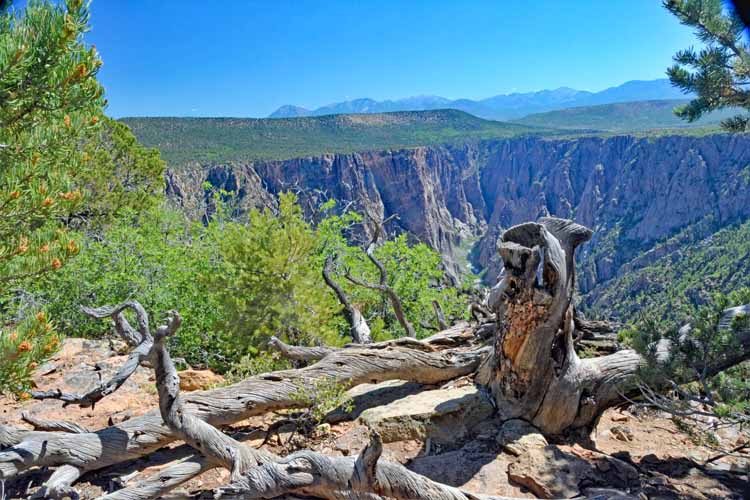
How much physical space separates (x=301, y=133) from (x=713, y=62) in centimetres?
11188

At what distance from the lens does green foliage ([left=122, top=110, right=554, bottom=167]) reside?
77000 mm

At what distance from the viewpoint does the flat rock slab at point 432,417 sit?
17.1 feet

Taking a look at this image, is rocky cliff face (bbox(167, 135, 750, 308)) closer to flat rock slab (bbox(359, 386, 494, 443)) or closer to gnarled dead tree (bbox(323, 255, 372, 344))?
gnarled dead tree (bbox(323, 255, 372, 344))

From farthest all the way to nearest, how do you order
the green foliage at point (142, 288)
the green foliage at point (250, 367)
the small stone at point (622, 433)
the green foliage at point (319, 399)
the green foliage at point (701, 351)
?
the green foliage at point (142, 288) → the green foliage at point (250, 367) → the small stone at point (622, 433) → the green foliage at point (319, 399) → the green foliage at point (701, 351)

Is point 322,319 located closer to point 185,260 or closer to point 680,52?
point 185,260

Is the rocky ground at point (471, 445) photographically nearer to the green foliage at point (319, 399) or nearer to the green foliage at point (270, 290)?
the green foliage at point (319, 399)

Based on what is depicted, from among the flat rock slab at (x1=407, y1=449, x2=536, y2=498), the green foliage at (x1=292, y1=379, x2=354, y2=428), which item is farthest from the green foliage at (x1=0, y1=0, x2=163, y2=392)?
the flat rock slab at (x1=407, y1=449, x2=536, y2=498)

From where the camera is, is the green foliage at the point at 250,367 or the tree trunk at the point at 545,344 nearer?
the tree trunk at the point at 545,344

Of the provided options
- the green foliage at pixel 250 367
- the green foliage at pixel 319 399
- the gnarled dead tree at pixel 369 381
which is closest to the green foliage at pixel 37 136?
the gnarled dead tree at pixel 369 381

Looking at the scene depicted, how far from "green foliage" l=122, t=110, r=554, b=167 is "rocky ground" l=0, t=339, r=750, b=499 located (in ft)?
209

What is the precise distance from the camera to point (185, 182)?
54.6 m

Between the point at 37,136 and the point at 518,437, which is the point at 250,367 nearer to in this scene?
the point at 518,437

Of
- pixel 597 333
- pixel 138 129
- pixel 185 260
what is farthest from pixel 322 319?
pixel 138 129

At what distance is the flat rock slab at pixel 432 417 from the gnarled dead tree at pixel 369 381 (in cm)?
26
